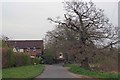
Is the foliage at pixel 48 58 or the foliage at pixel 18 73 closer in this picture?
the foliage at pixel 18 73

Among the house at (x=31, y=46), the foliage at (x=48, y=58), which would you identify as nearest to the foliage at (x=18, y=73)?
the foliage at (x=48, y=58)

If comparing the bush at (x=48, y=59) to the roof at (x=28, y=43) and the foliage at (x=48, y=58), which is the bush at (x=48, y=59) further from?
the roof at (x=28, y=43)

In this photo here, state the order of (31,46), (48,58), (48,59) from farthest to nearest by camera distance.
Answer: (31,46), (48,58), (48,59)

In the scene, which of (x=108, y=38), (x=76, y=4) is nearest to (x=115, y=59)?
(x=108, y=38)

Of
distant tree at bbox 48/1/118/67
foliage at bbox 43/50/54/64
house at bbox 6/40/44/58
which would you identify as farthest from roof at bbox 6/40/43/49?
distant tree at bbox 48/1/118/67

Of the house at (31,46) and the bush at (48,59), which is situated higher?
the house at (31,46)

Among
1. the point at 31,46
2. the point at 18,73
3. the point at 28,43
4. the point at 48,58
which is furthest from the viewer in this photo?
the point at 28,43

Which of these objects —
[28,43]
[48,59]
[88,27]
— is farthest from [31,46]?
[88,27]

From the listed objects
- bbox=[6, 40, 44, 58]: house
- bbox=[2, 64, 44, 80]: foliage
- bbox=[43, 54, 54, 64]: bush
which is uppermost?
bbox=[6, 40, 44, 58]: house

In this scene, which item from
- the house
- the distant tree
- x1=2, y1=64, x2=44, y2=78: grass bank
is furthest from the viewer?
the house

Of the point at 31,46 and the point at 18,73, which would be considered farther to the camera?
the point at 31,46

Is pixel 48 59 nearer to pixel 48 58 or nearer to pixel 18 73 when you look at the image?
pixel 48 58

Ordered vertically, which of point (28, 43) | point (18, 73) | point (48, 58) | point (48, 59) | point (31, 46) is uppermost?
point (28, 43)

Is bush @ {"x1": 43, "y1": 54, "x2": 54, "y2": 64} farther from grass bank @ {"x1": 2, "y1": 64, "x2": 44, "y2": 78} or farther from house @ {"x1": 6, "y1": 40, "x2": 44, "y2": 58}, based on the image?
grass bank @ {"x1": 2, "y1": 64, "x2": 44, "y2": 78}
